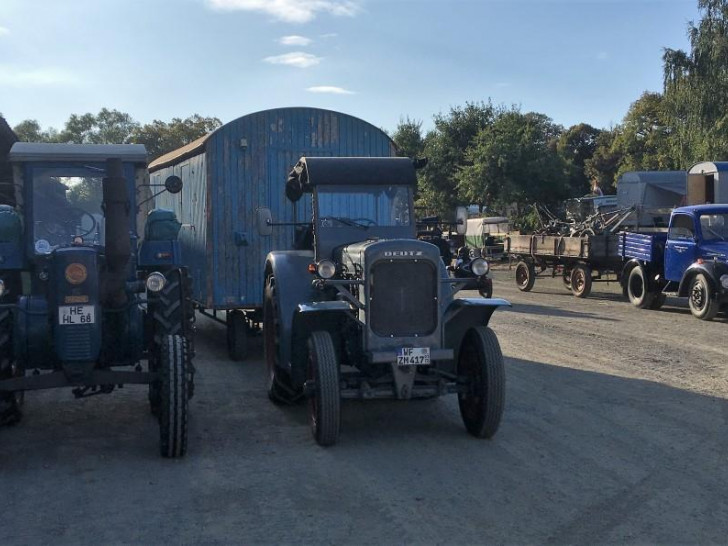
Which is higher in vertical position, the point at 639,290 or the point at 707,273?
the point at 707,273

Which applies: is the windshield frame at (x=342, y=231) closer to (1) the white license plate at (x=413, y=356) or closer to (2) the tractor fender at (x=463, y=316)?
(2) the tractor fender at (x=463, y=316)

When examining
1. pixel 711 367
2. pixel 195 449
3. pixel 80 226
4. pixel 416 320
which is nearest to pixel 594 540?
pixel 416 320

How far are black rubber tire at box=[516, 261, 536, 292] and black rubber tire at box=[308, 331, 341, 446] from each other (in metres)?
15.8

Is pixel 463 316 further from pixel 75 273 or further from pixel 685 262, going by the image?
pixel 685 262

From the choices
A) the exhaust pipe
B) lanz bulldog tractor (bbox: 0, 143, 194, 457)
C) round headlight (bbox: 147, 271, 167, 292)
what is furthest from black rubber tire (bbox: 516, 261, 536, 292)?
the exhaust pipe

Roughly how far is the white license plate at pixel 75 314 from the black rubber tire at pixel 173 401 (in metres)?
0.63

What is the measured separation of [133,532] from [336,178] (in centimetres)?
433

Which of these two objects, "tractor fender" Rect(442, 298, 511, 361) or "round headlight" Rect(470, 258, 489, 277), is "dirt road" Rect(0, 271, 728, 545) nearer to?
"tractor fender" Rect(442, 298, 511, 361)

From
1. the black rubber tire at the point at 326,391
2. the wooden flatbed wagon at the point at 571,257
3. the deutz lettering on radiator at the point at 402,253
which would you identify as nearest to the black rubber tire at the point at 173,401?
the black rubber tire at the point at 326,391

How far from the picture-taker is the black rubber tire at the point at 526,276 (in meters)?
21.8

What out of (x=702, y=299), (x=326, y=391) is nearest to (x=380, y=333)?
(x=326, y=391)

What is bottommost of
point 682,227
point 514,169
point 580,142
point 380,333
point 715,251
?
point 380,333

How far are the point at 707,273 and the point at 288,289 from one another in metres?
9.37

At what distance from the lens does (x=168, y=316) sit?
A: 7262 millimetres
